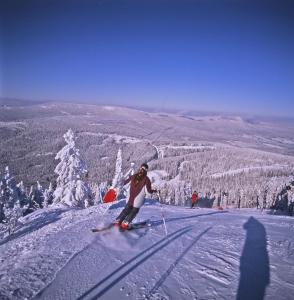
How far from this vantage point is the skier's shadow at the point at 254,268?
203 inches

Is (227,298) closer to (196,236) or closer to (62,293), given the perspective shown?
(62,293)

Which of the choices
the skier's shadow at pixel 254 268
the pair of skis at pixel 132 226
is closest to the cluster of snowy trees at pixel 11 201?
the pair of skis at pixel 132 226

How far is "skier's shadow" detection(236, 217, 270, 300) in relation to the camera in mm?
5166

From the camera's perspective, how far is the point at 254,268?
6.21 metres

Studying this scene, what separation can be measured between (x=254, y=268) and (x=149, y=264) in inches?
93.6

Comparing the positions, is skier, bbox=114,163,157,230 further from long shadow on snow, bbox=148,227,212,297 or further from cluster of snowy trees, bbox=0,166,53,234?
cluster of snowy trees, bbox=0,166,53,234

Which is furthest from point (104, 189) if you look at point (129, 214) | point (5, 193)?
point (129, 214)

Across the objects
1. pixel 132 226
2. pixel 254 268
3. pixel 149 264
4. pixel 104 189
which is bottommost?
pixel 104 189

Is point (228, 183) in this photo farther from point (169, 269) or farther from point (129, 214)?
point (169, 269)

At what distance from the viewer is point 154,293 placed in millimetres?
5020

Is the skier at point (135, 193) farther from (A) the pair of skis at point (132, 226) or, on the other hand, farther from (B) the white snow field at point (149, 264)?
(B) the white snow field at point (149, 264)

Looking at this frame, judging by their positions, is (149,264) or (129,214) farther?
(129,214)

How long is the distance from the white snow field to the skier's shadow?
0.01 meters

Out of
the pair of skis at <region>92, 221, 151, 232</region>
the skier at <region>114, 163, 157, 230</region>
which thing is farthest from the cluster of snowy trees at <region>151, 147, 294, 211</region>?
the skier at <region>114, 163, 157, 230</region>
